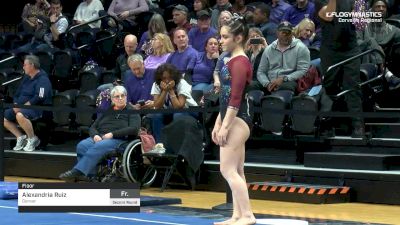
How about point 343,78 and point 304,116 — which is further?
point 343,78

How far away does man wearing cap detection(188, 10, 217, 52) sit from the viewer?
14.1m

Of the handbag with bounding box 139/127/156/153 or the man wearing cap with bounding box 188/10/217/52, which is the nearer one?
the handbag with bounding box 139/127/156/153

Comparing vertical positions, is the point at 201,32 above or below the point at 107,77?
above

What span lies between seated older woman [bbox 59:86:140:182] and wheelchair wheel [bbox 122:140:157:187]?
25 cm

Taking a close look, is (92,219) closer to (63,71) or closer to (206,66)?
(206,66)

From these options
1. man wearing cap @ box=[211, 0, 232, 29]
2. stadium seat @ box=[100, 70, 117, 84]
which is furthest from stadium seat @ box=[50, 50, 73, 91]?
man wearing cap @ box=[211, 0, 232, 29]

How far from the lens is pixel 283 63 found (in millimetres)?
12523

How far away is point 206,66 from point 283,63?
1180 millimetres

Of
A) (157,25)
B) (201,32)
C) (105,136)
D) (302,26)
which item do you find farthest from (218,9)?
(105,136)

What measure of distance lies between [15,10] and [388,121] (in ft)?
35.9

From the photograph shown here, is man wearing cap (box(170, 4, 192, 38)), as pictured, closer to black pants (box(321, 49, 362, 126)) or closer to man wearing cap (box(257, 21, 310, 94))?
man wearing cap (box(257, 21, 310, 94))

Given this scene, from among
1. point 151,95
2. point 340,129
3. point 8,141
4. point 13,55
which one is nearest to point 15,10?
point 13,55

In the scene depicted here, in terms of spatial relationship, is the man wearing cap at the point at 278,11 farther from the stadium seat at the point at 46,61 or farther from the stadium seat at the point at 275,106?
the stadium seat at the point at 46,61

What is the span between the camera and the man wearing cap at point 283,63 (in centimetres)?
1236
